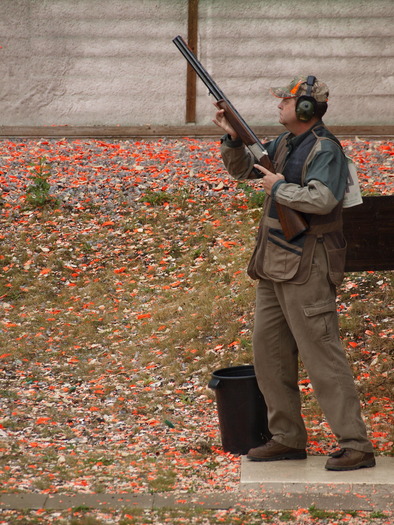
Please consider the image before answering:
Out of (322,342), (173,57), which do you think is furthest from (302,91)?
(173,57)

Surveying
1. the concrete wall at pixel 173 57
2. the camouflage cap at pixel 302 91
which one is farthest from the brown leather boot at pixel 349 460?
the concrete wall at pixel 173 57

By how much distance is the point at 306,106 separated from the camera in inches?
198

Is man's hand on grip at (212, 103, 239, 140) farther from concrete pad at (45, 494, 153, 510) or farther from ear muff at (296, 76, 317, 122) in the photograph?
concrete pad at (45, 494, 153, 510)

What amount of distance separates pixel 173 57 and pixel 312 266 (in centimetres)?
893

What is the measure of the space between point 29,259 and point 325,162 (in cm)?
548

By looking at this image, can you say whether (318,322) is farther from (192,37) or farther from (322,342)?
(192,37)

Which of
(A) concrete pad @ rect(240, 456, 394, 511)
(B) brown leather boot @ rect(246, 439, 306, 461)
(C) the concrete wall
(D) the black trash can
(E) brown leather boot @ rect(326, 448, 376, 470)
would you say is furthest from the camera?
(C) the concrete wall

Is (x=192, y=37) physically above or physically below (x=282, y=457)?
above

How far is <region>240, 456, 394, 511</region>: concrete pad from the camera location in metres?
4.69

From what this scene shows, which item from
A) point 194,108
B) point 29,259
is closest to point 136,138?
point 194,108

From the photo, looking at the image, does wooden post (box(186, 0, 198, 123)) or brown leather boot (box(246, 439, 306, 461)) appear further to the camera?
wooden post (box(186, 0, 198, 123))

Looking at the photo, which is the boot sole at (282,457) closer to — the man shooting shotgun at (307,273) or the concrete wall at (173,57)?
the man shooting shotgun at (307,273)

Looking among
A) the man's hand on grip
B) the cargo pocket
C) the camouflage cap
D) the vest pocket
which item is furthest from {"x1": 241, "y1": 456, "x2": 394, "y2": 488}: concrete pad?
the camouflage cap

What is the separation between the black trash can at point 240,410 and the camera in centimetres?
551
